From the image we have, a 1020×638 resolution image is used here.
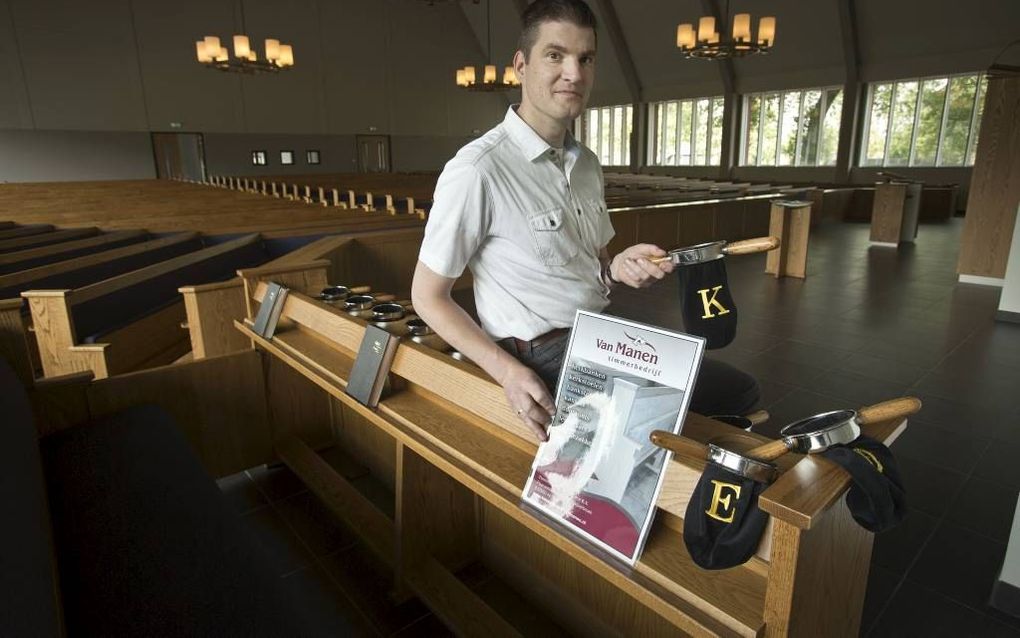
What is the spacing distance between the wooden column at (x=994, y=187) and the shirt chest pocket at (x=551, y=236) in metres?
5.94

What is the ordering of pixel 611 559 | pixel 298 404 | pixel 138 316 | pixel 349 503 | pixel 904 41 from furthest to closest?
pixel 904 41 → pixel 138 316 → pixel 298 404 → pixel 349 503 → pixel 611 559

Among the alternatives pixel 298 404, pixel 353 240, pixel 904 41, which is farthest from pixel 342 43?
pixel 298 404

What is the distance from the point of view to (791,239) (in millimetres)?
6609

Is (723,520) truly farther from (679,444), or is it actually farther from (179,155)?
(179,155)

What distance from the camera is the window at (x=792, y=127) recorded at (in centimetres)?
1465

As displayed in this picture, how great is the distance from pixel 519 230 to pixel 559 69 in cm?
34

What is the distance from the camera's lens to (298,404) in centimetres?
294

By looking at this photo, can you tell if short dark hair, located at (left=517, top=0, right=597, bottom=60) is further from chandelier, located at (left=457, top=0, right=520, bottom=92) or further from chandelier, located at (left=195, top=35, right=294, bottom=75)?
chandelier, located at (left=457, top=0, right=520, bottom=92)

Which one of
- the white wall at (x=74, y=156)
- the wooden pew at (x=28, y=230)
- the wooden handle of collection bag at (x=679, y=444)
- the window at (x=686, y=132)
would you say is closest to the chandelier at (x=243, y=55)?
the white wall at (x=74, y=156)

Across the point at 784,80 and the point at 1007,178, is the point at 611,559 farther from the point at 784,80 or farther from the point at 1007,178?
the point at 784,80

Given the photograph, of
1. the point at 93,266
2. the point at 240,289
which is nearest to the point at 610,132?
the point at 93,266

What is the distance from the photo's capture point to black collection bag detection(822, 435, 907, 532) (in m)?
0.91

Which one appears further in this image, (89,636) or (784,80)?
(784,80)

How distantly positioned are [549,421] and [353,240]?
131 inches
